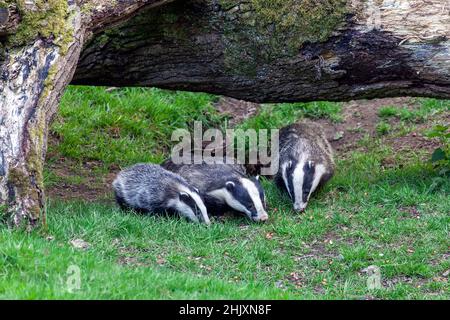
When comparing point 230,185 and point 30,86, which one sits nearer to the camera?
point 30,86

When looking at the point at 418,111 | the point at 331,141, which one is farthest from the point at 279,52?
the point at 418,111

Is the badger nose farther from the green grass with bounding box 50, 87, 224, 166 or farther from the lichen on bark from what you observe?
the green grass with bounding box 50, 87, 224, 166

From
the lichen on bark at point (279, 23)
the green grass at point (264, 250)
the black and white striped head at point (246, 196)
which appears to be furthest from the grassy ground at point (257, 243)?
the lichen on bark at point (279, 23)

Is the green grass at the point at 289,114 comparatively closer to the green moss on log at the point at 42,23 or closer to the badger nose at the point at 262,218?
the badger nose at the point at 262,218

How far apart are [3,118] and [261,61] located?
2656mm

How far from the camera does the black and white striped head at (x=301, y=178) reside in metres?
8.69

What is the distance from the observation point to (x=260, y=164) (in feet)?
33.7

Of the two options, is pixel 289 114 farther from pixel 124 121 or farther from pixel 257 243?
pixel 257 243

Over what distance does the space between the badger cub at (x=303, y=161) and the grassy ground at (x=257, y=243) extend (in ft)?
0.48

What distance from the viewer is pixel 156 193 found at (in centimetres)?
870

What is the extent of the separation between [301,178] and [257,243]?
1.51m

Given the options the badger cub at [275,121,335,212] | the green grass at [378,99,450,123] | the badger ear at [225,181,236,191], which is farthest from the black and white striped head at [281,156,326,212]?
the green grass at [378,99,450,123]
